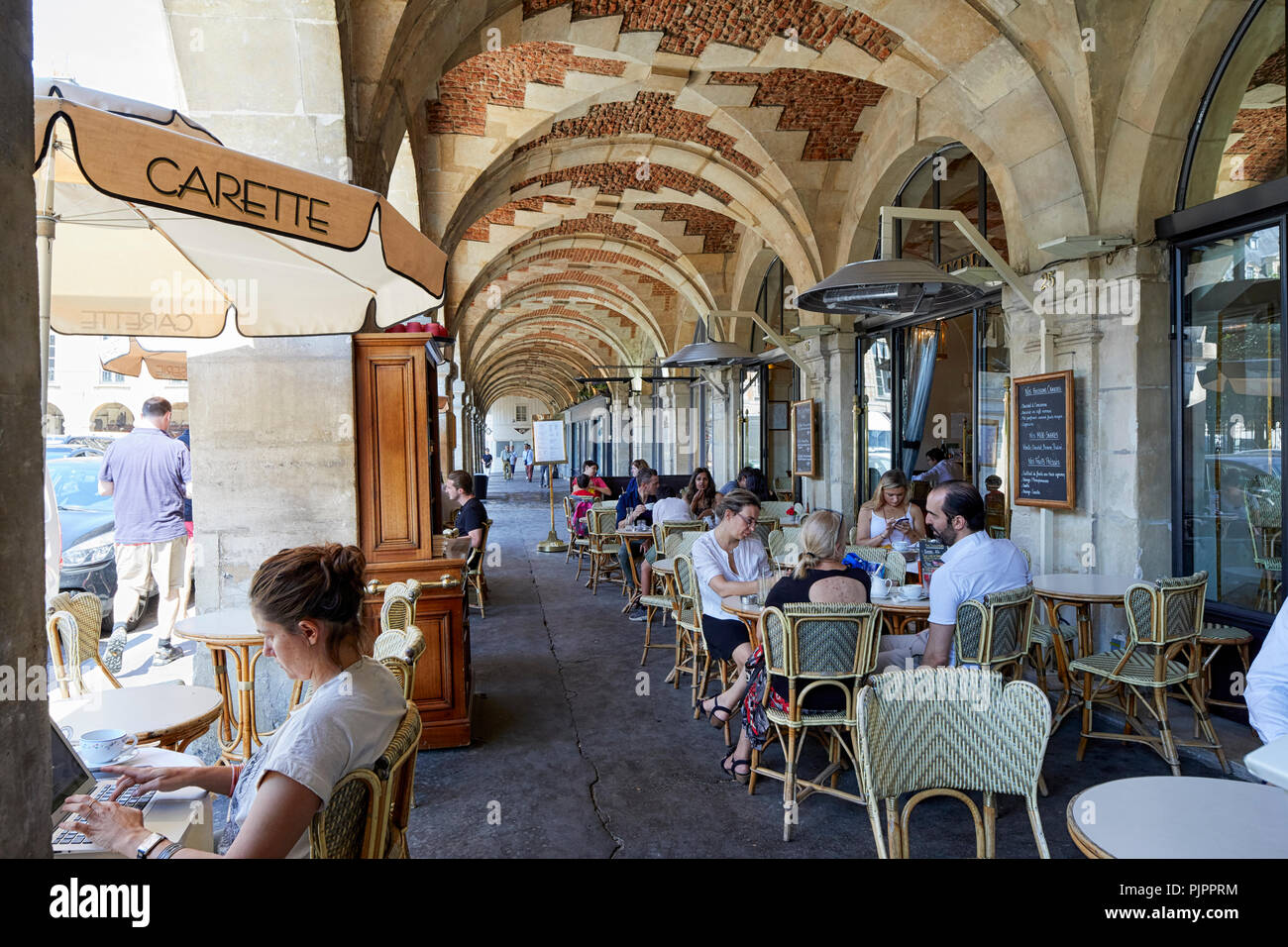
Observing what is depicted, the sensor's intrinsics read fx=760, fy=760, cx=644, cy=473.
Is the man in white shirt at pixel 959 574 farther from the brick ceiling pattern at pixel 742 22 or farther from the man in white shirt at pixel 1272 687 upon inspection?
the brick ceiling pattern at pixel 742 22

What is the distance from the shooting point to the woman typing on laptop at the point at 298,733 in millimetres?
1433

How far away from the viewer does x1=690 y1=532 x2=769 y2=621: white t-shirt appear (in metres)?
4.08

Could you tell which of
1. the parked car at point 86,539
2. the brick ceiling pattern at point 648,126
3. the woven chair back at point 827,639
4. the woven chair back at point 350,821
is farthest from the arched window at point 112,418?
the woven chair back at point 350,821

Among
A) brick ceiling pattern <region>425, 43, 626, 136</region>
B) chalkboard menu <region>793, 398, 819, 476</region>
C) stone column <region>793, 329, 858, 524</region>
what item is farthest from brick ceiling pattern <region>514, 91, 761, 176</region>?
chalkboard menu <region>793, 398, 819, 476</region>

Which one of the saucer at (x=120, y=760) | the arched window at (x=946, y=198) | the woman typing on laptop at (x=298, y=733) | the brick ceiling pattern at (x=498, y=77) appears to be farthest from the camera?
the arched window at (x=946, y=198)

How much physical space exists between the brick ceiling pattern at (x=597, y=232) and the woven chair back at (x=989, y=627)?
10.1 metres

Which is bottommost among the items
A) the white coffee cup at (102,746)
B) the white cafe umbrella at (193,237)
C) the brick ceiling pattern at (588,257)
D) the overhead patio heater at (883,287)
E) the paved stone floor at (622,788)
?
the paved stone floor at (622,788)

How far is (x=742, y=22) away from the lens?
6066 mm

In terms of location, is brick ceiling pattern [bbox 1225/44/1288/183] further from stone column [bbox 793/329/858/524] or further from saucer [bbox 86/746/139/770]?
saucer [bbox 86/746/139/770]

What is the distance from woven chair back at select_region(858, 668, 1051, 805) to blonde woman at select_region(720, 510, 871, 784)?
120 cm

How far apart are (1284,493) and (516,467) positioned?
4489cm

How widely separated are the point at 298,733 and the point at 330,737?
0.20 feet
